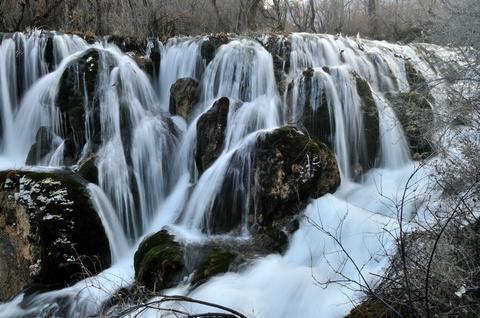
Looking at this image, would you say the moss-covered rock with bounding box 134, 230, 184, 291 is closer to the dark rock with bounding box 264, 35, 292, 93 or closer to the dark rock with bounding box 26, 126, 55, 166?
the dark rock with bounding box 26, 126, 55, 166

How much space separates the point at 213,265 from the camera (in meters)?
6.24

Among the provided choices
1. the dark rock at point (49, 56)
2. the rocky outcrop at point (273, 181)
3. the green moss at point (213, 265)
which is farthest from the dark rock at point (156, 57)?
the green moss at point (213, 265)

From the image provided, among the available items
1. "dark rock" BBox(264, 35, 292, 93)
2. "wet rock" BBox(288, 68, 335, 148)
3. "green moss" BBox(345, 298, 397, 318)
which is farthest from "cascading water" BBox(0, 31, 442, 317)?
"green moss" BBox(345, 298, 397, 318)

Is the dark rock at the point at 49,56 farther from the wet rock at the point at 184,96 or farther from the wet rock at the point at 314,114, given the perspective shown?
the wet rock at the point at 314,114

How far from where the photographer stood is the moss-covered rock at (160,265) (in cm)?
625

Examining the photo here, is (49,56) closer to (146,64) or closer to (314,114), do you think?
(146,64)

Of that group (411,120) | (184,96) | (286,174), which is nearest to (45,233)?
(286,174)

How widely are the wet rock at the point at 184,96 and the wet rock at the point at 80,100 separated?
180 cm

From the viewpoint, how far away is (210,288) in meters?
5.76

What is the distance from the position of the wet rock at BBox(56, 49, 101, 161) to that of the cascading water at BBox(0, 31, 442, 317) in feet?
0.10

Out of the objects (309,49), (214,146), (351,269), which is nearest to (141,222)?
(214,146)

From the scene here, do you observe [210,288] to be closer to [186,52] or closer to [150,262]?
[150,262]

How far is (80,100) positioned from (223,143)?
3.24 meters

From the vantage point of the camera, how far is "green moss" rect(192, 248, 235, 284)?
6.09 metres
